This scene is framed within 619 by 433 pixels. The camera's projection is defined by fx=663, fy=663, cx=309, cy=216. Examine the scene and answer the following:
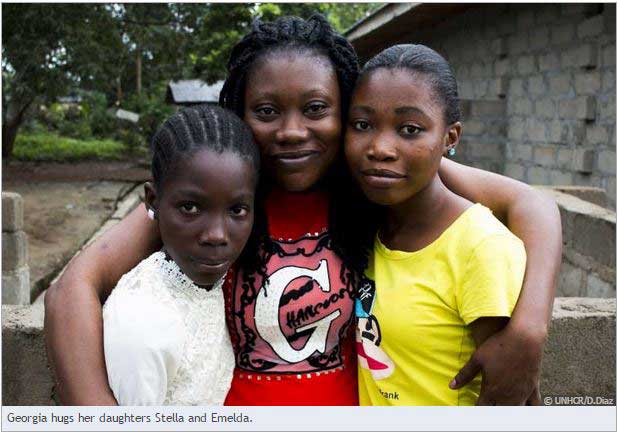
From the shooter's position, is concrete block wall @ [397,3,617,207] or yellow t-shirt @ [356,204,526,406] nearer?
yellow t-shirt @ [356,204,526,406]

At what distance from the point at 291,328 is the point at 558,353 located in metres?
0.99

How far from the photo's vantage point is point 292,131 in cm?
151

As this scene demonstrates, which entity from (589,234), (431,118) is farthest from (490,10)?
(431,118)

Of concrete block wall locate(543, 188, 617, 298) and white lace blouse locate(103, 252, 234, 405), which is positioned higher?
white lace blouse locate(103, 252, 234, 405)

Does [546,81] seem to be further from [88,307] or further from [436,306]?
[88,307]

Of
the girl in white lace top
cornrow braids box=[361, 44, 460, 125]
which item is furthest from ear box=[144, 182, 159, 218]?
cornrow braids box=[361, 44, 460, 125]

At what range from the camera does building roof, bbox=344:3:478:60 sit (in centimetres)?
604

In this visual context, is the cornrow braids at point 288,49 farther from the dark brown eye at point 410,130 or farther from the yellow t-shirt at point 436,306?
the yellow t-shirt at point 436,306

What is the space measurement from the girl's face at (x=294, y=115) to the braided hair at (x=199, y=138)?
6 centimetres

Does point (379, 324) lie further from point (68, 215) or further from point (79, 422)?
point (68, 215)

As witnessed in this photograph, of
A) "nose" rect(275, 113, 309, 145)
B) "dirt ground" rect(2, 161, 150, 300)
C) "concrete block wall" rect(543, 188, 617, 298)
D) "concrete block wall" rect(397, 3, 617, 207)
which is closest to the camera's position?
"nose" rect(275, 113, 309, 145)

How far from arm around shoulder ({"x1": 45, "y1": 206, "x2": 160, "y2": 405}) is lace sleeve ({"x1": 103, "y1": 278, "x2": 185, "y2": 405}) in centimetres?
4

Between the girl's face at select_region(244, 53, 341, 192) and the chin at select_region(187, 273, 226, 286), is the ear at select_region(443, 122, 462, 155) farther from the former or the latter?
the chin at select_region(187, 273, 226, 286)

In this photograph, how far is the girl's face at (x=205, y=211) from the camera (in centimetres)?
138
